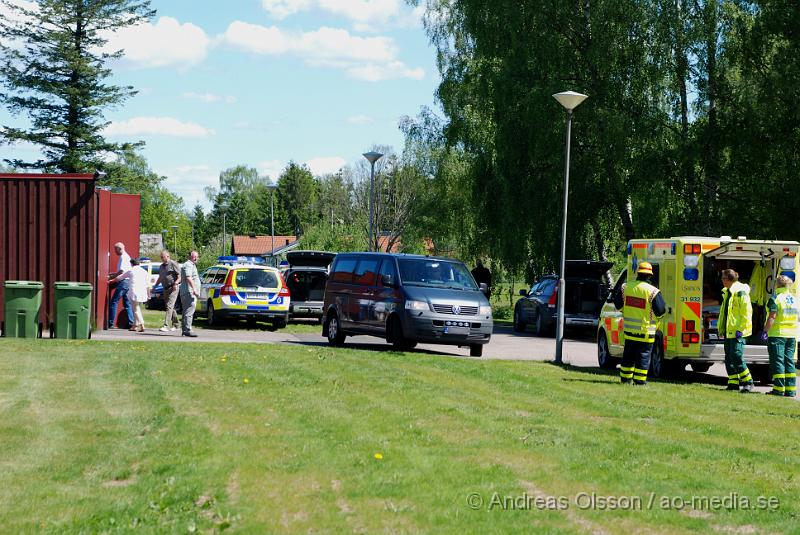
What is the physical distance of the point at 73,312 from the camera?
69.0ft

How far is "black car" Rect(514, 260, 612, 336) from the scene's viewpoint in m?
29.3

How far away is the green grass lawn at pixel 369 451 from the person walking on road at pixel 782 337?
1.02 metres

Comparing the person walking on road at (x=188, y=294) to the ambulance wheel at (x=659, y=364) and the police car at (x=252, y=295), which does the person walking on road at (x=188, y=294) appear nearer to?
the police car at (x=252, y=295)

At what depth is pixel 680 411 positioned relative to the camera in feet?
41.9

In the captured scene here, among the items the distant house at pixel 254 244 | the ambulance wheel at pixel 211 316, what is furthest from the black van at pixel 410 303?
the distant house at pixel 254 244

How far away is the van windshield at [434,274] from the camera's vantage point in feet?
68.0

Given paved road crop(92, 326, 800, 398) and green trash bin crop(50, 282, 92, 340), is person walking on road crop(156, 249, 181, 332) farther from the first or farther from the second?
green trash bin crop(50, 282, 92, 340)

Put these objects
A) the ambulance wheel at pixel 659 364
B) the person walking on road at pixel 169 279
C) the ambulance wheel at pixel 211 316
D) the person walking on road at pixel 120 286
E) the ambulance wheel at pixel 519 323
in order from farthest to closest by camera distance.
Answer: the ambulance wheel at pixel 519 323 → the ambulance wheel at pixel 211 316 → the person walking on road at pixel 120 286 → the person walking on road at pixel 169 279 → the ambulance wheel at pixel 659 364

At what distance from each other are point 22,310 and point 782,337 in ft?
45.2

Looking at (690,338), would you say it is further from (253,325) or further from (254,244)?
(254,244)

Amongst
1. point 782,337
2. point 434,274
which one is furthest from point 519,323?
point 782,337

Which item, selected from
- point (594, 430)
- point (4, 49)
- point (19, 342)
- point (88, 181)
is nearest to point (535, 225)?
point (88, 181)

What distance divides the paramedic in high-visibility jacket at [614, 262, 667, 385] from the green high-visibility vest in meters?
1.84

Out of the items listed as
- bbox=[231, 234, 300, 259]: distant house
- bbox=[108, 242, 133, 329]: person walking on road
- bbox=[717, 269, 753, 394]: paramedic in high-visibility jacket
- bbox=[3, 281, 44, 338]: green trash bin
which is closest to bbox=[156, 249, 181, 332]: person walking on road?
bbox=[108, 242, 133, 329]: person walking on road
